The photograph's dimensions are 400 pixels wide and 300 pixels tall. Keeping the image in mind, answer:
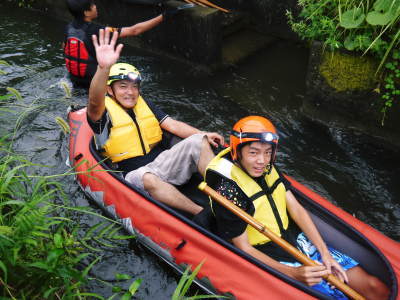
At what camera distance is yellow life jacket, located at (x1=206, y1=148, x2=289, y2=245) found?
2758 millimetres

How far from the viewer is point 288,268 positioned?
8.66 feet

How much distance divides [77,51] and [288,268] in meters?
3.66

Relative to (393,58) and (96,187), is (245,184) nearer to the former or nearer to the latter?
(96,187)

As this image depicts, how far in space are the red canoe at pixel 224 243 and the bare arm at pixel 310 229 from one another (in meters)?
0.19

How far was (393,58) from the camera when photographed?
13.9 feet

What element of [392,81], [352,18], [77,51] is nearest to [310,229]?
[392,81]

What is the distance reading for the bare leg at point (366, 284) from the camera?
8.70ft

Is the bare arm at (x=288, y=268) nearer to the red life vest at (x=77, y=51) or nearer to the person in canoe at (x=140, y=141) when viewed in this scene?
the person in canoe at (x=140, y=141)

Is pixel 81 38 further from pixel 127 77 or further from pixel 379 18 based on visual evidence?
pixel 379 18

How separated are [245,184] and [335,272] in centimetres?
87

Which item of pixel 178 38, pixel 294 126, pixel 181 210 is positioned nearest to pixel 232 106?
pixel 294 126

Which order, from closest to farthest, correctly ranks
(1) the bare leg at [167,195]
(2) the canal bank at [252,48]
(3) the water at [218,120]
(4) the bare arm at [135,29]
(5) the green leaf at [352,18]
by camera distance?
1. (1) the bare leg at [167,195]
2. (3) the water at [218,120]
3. (5) the green leaf at [352,18]
4. (2) the canal bank at [252,48]
5. (4) the bare arm at [135,29]

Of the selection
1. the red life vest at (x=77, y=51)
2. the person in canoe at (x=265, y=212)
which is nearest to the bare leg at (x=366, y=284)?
the person in canoe at (x=265, y=212)

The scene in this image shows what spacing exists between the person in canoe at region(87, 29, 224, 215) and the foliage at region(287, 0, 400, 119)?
6.58 ft
